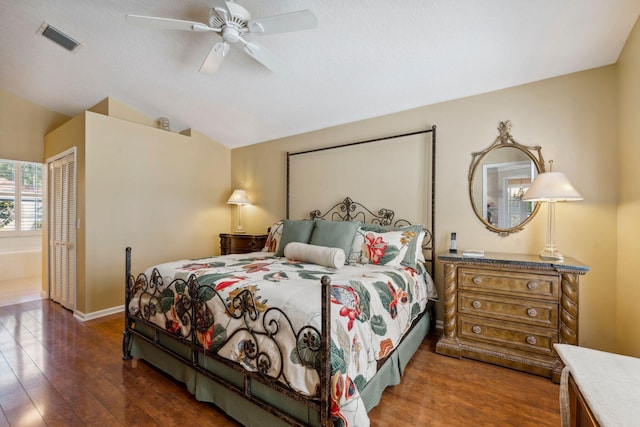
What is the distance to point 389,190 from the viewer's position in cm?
A: 339

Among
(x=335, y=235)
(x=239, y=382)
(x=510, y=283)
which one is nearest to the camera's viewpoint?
(x=239, y=382)

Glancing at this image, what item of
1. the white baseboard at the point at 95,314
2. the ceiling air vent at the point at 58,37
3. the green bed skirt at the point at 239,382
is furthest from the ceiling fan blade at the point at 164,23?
the white baseboard at the point at 95,314

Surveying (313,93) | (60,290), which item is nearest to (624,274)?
(313,93)

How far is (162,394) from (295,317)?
129 centimetres

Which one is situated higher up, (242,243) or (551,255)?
(551,255)

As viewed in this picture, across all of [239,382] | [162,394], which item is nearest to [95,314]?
[162,394]

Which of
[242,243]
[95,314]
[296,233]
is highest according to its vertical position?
[296,233]

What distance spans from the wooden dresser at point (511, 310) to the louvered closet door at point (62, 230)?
4.40 m

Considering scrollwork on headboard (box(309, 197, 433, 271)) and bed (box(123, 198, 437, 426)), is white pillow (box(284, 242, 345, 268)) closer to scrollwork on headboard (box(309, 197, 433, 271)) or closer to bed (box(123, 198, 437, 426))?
bed (box(123, 198, 437, 426))

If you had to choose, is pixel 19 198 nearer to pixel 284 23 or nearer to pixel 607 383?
pixel 284 23

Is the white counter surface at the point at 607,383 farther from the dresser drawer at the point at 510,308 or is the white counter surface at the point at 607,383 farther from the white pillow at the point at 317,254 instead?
the white pillow at the point at 317,254

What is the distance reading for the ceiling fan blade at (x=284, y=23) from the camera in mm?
1842

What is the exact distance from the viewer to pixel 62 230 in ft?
12.7

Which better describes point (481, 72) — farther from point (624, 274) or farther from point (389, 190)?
point (624, 274)
